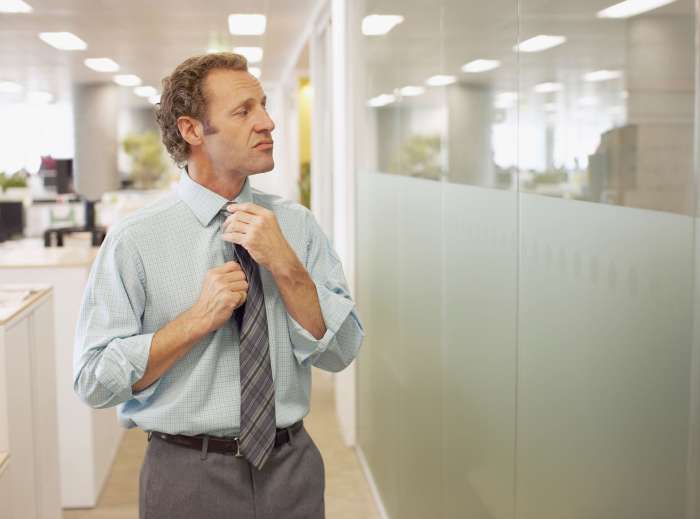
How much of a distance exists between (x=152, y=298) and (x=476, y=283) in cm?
109

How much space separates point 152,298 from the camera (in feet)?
5.95

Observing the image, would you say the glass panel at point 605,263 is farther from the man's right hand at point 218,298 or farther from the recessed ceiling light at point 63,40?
the recessed ceiling light at point 63,40

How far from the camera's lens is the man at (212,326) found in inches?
68.3

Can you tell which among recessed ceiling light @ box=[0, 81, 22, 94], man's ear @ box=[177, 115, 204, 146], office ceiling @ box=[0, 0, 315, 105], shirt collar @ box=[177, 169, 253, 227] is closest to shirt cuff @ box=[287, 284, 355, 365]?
shirt collar @ box=[177, 169, 253, 227]

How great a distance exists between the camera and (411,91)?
3.65 metres

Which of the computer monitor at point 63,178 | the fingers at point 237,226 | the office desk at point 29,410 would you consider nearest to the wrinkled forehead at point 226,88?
the fingers at point 237,226

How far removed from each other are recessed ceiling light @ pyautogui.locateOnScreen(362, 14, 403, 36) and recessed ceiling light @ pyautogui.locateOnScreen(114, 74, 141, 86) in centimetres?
1220

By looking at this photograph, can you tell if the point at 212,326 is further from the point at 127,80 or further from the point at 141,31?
the point at 127,80

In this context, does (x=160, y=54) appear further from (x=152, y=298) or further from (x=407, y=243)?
(x=152, y=298)

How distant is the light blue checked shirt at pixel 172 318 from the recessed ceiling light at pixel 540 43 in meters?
0.65

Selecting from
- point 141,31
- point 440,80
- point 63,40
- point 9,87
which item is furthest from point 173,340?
point 9,87

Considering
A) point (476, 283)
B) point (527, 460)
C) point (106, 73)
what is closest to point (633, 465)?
point (527, 460)

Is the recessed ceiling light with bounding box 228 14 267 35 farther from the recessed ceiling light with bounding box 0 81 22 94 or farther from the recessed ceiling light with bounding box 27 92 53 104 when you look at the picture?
the recessed ceiling light with bounding box 27 92 53 104

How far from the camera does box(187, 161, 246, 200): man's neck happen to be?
1882 millimetres
